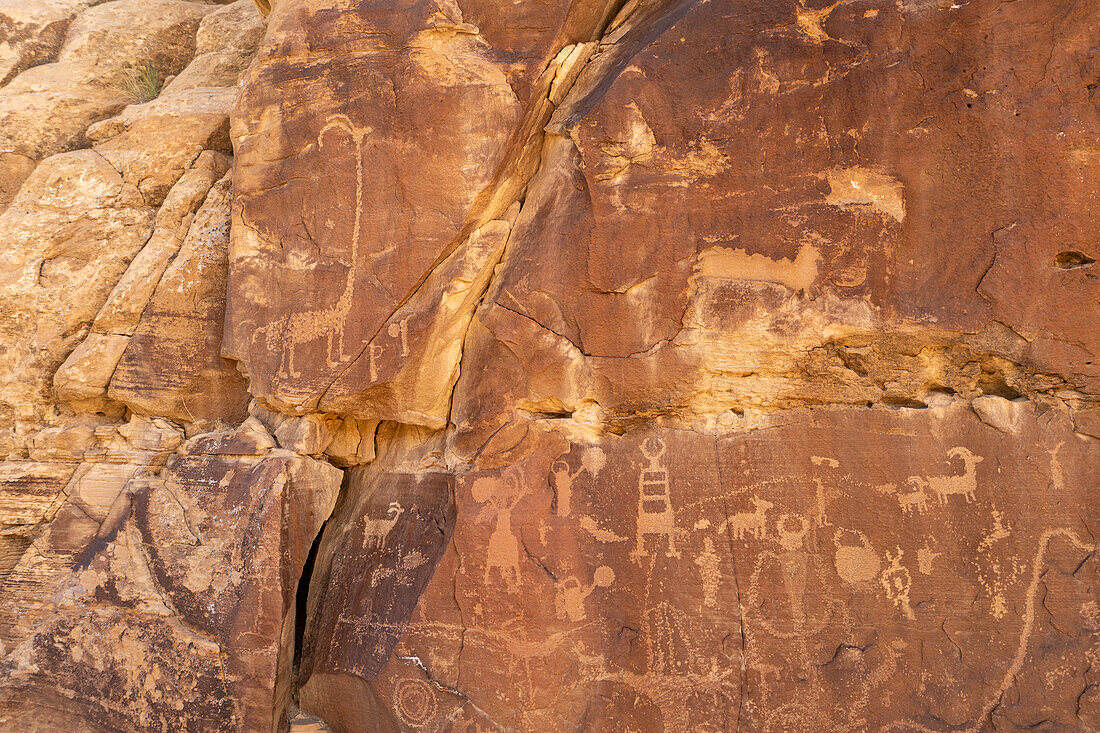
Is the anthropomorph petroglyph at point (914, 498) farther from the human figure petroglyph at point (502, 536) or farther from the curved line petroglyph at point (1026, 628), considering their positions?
the human figure petroglyph at point (502, 536)

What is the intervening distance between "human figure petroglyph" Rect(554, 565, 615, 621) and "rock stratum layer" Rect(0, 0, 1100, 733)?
12mm

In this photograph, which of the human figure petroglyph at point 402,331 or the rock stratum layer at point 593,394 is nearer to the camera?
the rock stratum layer at point 593,394

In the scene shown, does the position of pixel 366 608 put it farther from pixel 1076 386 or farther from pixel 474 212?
pixel 1076 386

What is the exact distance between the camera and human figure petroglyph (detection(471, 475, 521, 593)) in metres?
3.22

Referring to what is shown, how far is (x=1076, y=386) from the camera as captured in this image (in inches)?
114

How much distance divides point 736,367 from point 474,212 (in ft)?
4.59

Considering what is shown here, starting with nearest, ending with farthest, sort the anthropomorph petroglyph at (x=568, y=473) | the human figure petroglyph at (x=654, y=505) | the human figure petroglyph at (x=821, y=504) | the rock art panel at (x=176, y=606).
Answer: the human figure petroglyph at (x=821, y=504) → the human figure petroglyph at (x=654, y=505) → the anthropomorph petroglyph at (x=568, y=473) → the rock art panel at (x=176, y=606)

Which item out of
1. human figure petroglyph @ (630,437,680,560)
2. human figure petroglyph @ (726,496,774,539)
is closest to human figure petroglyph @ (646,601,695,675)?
human figure petroglyph @ (630,437,680,560)

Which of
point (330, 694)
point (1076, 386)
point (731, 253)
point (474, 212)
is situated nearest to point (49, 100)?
point (474, 212)

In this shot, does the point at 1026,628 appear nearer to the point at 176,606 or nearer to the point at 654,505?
the point at 654,505

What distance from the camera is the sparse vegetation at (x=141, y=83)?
16.3 ft

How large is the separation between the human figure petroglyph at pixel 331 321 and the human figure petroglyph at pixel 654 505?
57.8 inches

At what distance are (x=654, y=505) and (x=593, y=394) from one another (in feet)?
1.75

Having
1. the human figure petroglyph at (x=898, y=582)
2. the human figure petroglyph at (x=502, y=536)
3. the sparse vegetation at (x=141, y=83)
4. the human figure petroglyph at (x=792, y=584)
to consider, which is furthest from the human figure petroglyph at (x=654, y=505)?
the sparse vegetation at (x=141, y=83)
